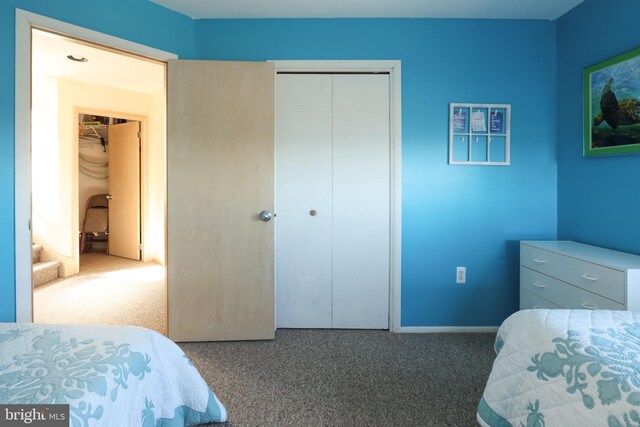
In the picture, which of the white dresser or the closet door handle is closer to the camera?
the white dresser

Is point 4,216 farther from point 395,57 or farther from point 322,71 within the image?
point 395,57

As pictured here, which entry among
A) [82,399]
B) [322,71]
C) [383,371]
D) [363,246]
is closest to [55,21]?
[322,71]

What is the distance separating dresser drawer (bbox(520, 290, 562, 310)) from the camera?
2.26 m

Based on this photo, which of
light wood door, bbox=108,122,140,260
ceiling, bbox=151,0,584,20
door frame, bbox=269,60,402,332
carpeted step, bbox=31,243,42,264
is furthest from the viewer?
light wood door, bbox=108,122,140,260

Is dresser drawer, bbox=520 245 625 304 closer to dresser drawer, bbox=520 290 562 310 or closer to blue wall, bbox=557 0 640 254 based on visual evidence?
dresser drawer, bbox=520 290 562 310

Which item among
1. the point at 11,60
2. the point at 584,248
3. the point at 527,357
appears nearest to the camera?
the point at 527,357

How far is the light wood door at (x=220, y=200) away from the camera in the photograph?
246 cm

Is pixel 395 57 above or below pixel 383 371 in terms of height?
above

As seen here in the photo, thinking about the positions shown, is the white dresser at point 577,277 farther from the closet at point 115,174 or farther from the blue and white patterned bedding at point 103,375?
the closet at point 115,174

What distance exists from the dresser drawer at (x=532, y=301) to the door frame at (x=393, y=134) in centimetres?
84

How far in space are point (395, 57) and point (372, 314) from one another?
1.93 meters

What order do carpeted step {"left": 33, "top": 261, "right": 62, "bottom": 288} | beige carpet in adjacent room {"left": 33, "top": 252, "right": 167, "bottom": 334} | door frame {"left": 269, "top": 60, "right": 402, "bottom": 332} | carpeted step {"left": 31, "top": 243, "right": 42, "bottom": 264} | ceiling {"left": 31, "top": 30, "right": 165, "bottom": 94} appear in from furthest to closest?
carpeted step {"left": 31, "top": 243, "right": 42, "bottom": 264} < carpeted step {"left": 33, "top": 261, "right": 62, "bottom": 288} < ceiling {"left": 31, "top": 30, "right": 165, "bottom": 94} < beige carpet in adjacent room {"left": 33, "top": 252, "right": 167, "bottom": 334} < door frame {"left": 269, "top": 60, "right": 402, "bottom": 332}

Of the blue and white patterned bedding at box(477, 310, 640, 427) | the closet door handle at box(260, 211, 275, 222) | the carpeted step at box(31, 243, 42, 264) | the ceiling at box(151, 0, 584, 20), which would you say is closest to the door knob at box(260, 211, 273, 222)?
the closet door handle at box(260, 211, 275, 222)

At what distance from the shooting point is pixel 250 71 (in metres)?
2.47
